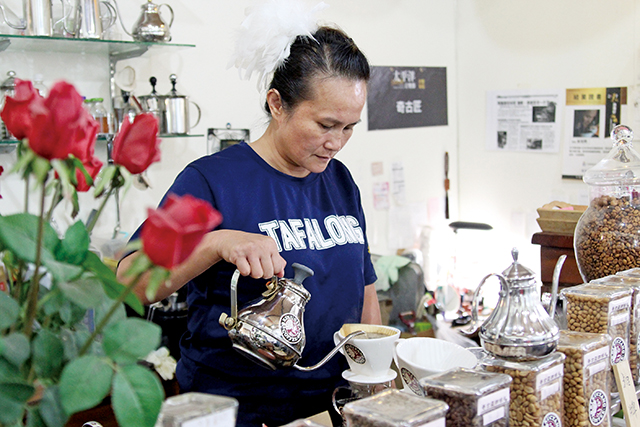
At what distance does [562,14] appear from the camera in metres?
3.57

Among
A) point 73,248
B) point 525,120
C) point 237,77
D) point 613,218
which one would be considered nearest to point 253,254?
point 73,248

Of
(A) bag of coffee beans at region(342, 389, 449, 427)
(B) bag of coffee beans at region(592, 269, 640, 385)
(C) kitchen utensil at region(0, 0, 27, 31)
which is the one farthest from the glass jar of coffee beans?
(C) kitchen utensil at region(0, 0, 27, 31)

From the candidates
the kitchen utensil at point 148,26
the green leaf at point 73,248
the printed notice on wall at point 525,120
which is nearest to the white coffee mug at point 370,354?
the green leaf at point 73,248

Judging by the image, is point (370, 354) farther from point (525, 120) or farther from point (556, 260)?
point (525, 120)

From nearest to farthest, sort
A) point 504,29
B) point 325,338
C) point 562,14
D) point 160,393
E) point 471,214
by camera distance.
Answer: point 160,393 → point 325,338 → point 562,14 → point 504,29 → point 471,214

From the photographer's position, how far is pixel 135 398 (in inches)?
20.5

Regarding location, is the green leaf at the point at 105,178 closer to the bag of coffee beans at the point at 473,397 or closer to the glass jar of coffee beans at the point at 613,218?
the bag of coffee beans at the point at 473,397

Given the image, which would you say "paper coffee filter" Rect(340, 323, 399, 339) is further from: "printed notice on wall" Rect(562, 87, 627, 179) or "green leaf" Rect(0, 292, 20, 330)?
"printed notice on wall" Rect(562, 87, 627, 179)

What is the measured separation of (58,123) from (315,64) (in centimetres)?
104

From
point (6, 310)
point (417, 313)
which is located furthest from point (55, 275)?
point (417, 313)

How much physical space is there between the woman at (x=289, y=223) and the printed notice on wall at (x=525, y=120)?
8.02ft

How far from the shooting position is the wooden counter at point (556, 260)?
219cm

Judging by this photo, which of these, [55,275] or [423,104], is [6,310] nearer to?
[55,275]

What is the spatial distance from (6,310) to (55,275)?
0.18ft
